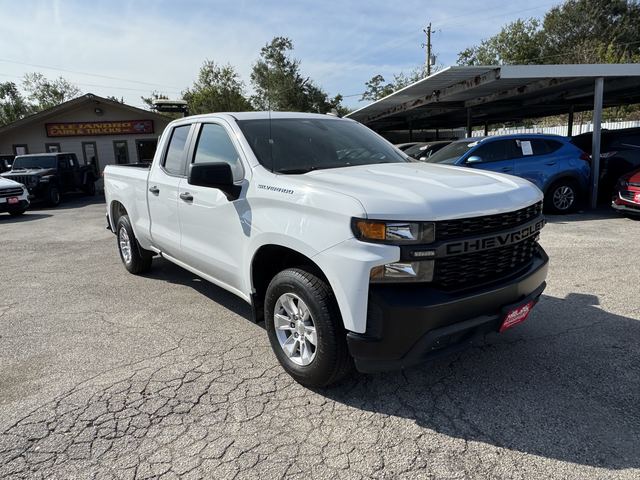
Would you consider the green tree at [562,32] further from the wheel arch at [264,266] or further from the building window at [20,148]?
the wheel arch at [264,266]

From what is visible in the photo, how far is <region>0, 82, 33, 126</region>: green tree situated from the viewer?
5291 centimetres

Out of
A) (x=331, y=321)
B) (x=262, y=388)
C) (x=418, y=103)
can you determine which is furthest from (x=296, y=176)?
(x=418, y=103)

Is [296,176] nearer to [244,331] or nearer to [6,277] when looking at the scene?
[244,331]

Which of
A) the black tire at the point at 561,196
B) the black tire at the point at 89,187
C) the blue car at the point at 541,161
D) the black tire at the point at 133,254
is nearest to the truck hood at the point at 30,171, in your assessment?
the black tire at the point at 89,187

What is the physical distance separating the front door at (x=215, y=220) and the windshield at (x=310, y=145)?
220mm

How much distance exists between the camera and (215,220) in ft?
12.4

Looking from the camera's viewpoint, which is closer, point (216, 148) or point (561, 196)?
point (216, 148)

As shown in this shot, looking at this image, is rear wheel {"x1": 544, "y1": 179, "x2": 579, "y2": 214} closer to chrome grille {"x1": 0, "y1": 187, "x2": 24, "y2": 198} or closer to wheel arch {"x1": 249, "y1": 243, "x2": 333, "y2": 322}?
wheel arch {"x1": 249, "y1": 243, "x2": 333, "y2": 322}

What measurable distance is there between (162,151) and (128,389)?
8.50 ft

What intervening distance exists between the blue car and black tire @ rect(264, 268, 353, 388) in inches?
279

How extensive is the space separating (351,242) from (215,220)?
1579 mm

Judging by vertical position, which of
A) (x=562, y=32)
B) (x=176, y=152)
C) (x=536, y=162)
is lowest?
(x=536, y=162)

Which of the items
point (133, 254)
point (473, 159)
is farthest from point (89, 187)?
point (473, 159)

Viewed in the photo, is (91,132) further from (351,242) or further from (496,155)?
(351,242)
